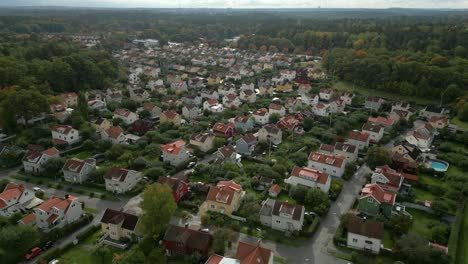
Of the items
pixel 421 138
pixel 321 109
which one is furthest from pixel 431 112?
pixel 321 109

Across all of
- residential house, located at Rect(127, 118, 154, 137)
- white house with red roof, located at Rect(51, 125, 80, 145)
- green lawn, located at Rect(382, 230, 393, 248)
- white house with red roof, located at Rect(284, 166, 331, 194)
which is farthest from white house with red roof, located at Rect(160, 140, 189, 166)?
green lawn, located at Rect(382, 230, 393, 248)

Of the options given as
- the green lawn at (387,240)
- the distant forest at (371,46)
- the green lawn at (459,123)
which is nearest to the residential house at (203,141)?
the green lawn at (387,240)

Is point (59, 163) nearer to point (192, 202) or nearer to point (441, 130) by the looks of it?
point (192, 202)

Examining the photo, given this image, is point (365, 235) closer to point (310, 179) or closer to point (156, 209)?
point (310, 179)

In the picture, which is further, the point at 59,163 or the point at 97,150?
the point at 97,150

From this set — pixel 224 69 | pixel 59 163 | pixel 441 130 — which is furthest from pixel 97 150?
pixel 224 69
